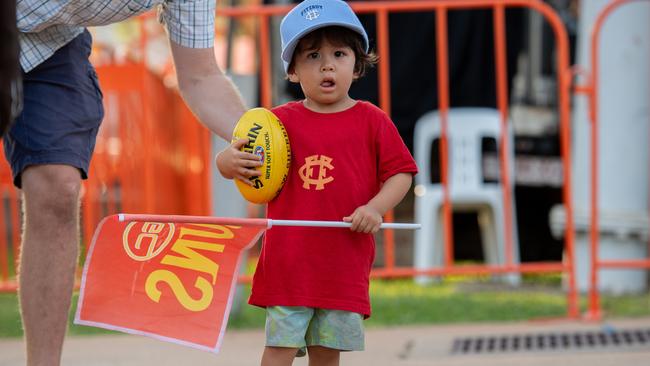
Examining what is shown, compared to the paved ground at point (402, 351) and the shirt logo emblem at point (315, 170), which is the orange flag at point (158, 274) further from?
the paved ground at point (402, 351)

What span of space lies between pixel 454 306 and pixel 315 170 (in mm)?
3223

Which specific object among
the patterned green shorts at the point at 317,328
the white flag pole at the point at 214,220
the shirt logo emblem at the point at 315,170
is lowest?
the patterned green shorts at the point at 317,328

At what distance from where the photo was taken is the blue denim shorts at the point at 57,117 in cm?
294

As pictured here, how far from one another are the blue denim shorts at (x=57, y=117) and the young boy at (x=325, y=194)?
581 mm

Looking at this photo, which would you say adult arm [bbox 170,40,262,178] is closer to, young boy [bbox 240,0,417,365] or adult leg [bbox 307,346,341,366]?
young boy [bbox 240,0,417,365]

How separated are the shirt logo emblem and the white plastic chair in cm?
404

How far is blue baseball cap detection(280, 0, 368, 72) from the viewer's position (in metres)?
2.82

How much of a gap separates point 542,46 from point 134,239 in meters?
5.58

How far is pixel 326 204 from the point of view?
2.85 metres

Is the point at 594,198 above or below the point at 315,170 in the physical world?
below

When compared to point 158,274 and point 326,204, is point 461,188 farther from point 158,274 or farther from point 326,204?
point 158,274

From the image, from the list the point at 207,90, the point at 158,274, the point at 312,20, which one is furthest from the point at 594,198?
the point at 158,274

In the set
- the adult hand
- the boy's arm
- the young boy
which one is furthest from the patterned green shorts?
the adult hand

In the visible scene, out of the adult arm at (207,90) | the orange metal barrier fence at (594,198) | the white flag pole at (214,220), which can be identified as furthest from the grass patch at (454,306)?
the white flag pole at (214,220)
